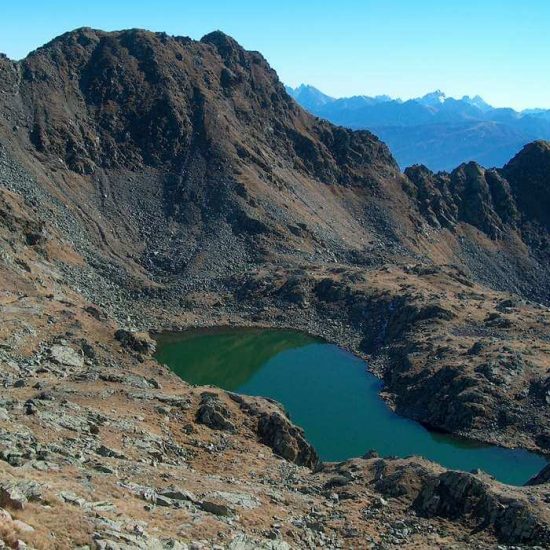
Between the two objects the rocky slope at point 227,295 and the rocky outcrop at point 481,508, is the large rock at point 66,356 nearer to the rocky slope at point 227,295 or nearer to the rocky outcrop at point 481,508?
the rocky slope at point 227,295

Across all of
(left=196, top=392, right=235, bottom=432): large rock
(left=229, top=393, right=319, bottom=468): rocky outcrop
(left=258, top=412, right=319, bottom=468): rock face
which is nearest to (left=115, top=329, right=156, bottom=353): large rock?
(left=229, top=393, right=319, bottom=468): rocky outcrop

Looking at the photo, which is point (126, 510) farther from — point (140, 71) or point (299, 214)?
point (140, 71)

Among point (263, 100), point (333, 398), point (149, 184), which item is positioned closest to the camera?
point (333, 398)

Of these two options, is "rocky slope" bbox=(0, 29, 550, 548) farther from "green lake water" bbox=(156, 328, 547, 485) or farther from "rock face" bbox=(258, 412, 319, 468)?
"green lake water" bbox=(156, 328, 547, 485)

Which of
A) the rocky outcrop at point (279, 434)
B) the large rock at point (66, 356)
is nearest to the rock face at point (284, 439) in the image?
the rocky outcrop at point (279, 434)

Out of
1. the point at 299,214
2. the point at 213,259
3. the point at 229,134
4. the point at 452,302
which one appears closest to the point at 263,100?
the point at 229,134

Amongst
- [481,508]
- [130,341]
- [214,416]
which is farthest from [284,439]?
[130,341]
